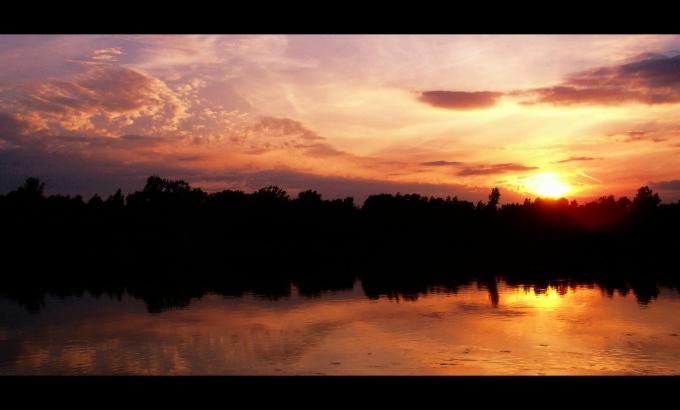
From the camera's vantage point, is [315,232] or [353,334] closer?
[353,334]

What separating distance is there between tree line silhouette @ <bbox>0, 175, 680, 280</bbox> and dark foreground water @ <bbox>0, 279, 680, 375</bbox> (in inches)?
272

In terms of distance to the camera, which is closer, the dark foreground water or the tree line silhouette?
the dark foreground water

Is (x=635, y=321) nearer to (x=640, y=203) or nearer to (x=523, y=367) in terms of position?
(x=523, y=367)

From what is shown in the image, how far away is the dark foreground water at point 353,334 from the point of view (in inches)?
234

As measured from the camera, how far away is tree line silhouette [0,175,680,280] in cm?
1966

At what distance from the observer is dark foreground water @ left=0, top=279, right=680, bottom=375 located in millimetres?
5953

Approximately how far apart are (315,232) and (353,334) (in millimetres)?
20527

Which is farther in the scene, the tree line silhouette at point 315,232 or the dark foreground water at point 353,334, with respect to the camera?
the tree line silhouette at point 315,232

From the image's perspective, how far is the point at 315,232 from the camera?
27.8 m

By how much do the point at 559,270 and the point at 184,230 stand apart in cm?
1642

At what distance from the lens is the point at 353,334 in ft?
24.0

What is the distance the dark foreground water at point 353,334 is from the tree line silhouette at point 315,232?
22.7 feet

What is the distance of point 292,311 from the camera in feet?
30.5
